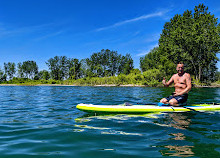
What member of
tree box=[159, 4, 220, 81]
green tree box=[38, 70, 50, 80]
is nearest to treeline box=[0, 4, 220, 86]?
tree box=[159, 4, 220, 81]

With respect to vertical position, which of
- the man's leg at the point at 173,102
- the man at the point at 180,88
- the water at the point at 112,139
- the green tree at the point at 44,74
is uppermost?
the green tree at the point at 44,74

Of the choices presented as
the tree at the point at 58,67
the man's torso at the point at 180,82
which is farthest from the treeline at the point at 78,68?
the man's torso at the point at 180,82

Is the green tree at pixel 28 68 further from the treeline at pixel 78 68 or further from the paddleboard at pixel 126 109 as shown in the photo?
the paddleboard at pixel 126 109

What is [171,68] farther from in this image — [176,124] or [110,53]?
[110,53]

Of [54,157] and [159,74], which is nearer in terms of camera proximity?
[54,157]

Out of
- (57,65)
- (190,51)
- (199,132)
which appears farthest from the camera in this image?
(57,65)

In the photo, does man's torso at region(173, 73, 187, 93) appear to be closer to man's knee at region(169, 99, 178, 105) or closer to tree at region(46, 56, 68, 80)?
man's knee at region(169, 99, 178, 105)

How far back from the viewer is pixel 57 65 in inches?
3620

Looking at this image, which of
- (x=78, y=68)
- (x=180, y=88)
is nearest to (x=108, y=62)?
(x=78, y=68)

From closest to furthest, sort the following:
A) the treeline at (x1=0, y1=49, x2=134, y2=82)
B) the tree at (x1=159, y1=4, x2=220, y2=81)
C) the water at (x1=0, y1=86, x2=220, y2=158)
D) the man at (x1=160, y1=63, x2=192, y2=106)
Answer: the water at (x1=0, y1=86, x2=220, y2=158) → the man at (x1=160, y1=63, x2=192, y2=106) → the tree at (x1=159, y1=4, x2=220, y2=81) → the treeline at (x1=0, y1=49, x2=134, y2=82)

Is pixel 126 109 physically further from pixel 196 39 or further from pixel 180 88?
pixel 196 39

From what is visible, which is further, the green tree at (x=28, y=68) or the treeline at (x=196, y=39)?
the green tree at (x=28, y=68)

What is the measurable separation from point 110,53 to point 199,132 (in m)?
80.8

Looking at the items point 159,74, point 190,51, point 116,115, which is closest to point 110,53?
point 159,74
